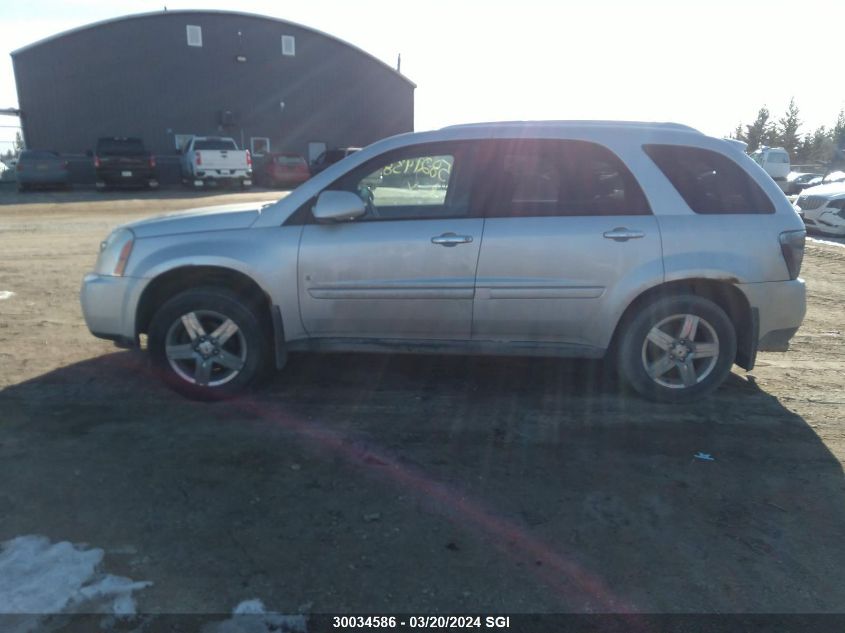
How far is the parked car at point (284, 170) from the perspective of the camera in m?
28.0

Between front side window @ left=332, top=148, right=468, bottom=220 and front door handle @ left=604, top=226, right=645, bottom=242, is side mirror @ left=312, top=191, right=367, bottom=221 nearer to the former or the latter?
front side window @ left=332, top=148, right=468, bottom=220

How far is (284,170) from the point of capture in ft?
92.1

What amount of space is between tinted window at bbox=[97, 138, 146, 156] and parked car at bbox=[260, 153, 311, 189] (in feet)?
17.7

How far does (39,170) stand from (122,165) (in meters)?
2.86

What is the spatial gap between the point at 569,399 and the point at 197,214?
2970 millimetres

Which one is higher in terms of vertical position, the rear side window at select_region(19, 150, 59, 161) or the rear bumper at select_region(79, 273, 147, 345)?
the rear side window at select_region(19, 150, 59, 161)

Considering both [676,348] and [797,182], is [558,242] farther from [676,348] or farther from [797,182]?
[797,182]

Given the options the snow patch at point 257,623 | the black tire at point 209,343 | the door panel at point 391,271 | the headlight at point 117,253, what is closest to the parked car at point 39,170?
the headlight at point 117,253

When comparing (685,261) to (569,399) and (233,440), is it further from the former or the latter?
(233,440)

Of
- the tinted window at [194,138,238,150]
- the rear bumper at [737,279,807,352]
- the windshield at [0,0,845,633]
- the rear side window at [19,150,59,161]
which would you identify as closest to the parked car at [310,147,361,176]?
the tinted window at [194,138,238,150]

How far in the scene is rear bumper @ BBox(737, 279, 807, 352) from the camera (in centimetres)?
421

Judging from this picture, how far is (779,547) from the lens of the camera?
9.41 ft

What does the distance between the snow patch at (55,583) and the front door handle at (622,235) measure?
3206mm

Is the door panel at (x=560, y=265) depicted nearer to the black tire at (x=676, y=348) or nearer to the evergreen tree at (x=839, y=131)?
the black tire at (x=676, y=348)
